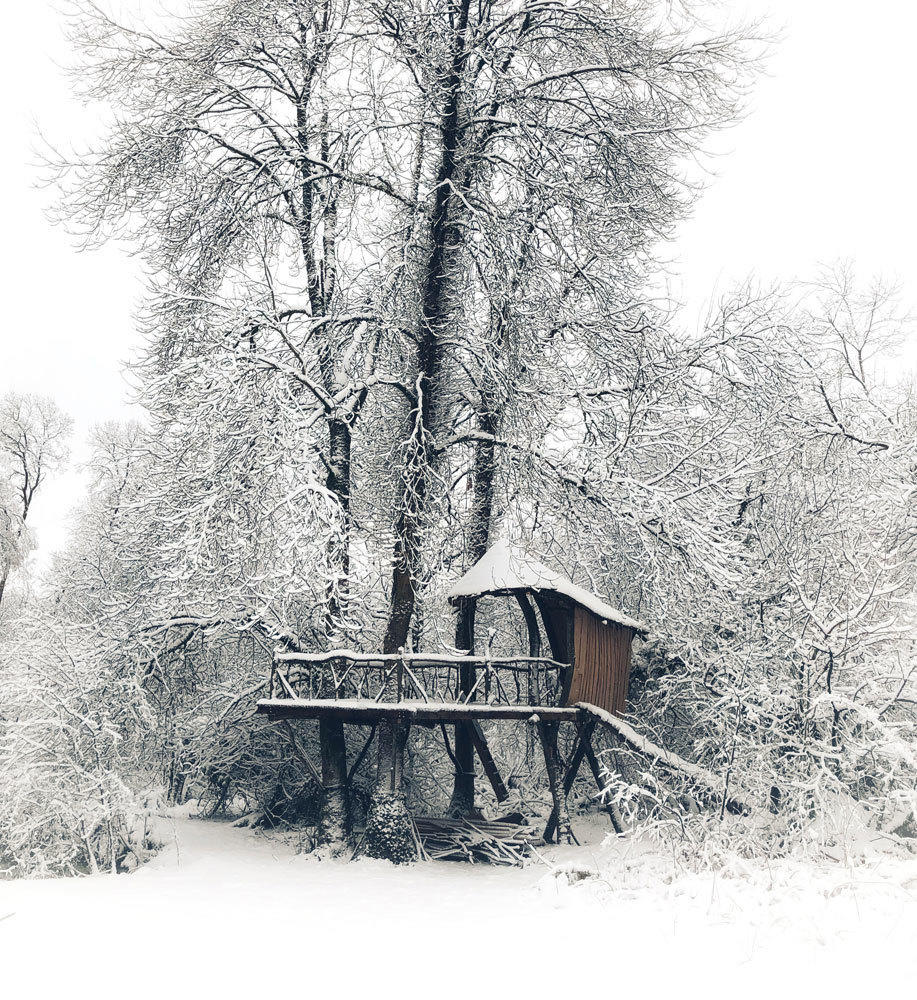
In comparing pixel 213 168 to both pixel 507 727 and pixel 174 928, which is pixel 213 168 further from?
pixel 507 727

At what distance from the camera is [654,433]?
1245cm

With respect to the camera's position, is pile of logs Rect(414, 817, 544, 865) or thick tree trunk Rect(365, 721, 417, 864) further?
pile of logs Rect(414, 817, 544, 865)

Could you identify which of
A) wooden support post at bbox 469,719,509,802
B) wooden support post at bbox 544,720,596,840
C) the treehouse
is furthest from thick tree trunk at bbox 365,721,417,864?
wooden support post at bbox 544,720,596,840

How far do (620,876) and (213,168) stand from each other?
11.3 metres

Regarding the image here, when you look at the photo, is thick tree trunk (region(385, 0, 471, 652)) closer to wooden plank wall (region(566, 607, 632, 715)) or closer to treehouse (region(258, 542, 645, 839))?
treehouse (region(258, 542, 645, 839))

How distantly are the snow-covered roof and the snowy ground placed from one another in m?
4.15

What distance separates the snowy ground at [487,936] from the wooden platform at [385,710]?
2.34m

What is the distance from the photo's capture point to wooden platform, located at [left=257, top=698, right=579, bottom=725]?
12.1 meters

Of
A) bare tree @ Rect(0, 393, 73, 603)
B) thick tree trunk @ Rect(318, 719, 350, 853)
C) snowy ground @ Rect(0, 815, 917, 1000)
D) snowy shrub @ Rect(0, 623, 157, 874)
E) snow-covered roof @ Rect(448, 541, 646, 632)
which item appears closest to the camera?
snowy ground @ Rect(0, 815, 917, 1000)

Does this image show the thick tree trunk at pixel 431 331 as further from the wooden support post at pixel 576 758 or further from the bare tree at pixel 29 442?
the bare tree at pixel 29 442

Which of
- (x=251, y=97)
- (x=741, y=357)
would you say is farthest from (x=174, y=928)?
(x=251, y=97)

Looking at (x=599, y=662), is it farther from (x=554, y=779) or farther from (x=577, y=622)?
(x=554, y=779)

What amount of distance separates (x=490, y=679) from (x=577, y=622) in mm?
1641

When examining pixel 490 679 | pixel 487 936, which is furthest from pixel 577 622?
pixel 487 936
